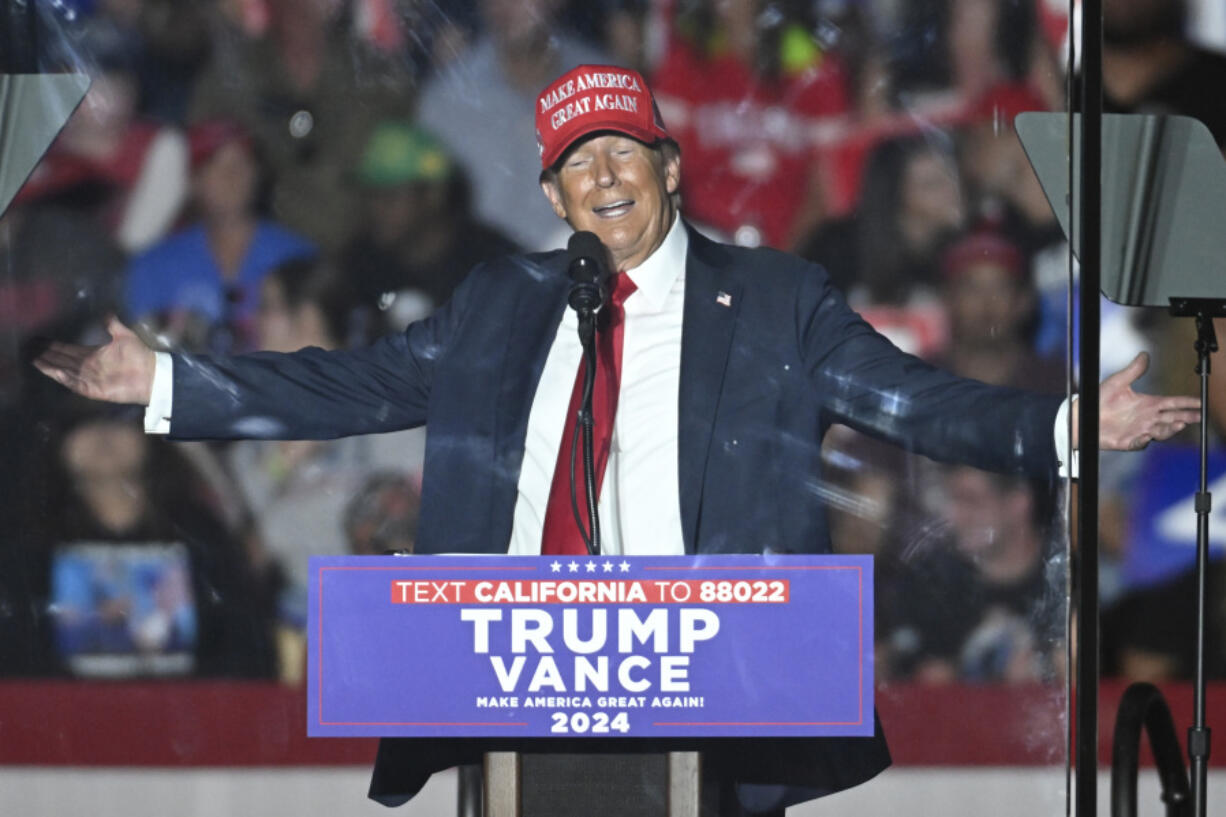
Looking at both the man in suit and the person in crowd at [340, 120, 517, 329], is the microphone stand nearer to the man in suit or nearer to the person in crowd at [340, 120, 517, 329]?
the man in suit

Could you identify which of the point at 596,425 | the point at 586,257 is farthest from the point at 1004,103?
the point at 596,425

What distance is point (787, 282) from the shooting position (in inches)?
97.7

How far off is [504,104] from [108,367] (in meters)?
0.81

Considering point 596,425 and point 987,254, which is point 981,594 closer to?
point 987,254

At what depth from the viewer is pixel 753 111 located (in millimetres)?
2477

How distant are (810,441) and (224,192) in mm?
1083

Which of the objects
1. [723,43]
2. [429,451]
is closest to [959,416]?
[723,43]

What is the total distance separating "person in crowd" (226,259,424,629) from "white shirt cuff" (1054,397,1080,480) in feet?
3.55

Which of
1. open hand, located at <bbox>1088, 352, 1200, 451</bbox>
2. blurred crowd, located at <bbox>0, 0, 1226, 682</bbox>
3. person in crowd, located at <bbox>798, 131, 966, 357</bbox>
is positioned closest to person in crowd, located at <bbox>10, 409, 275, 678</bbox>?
blurred crowd, located at <bbox>0, 0, 1226, 682</bbox>

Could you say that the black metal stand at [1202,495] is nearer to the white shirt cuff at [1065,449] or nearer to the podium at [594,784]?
the white shirt cuff at [1065,449]

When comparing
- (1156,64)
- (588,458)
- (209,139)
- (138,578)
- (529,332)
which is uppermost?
(1156,64)

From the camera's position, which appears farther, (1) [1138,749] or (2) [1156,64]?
(2) [1156,64]

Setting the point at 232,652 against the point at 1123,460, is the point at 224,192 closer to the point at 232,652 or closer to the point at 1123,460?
the point at 232,652

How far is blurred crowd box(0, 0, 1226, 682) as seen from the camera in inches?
97.0
